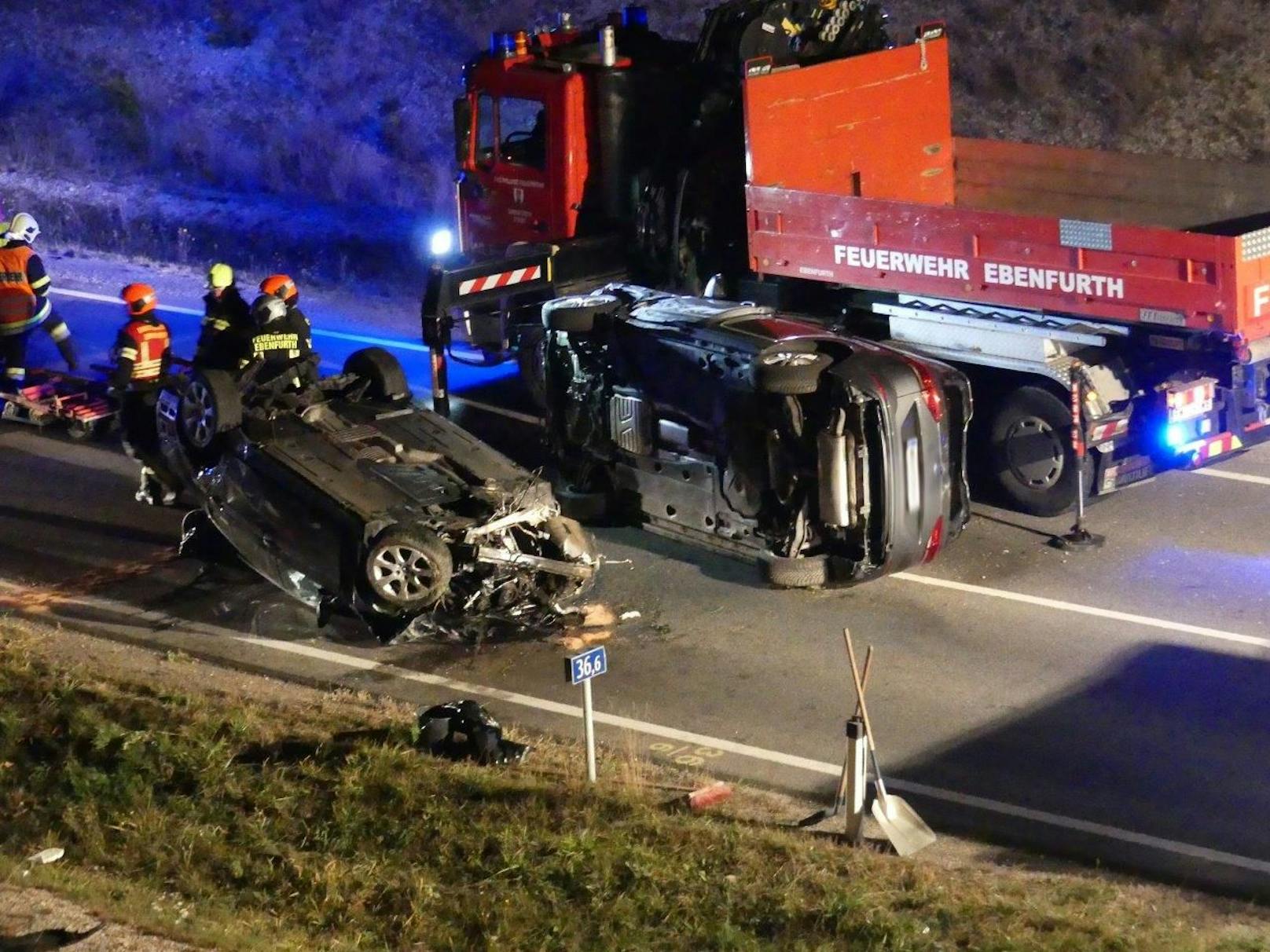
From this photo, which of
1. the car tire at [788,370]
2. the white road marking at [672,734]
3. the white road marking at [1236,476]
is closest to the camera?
the white road marking at [672,734]

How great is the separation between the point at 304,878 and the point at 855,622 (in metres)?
4.32

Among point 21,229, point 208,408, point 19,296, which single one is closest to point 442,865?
point 208,408

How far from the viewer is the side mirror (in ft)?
53.1

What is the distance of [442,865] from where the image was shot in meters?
8.28

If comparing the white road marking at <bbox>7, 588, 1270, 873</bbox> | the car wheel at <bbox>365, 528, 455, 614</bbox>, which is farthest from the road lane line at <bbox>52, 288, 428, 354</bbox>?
the car wheel at <bbox>365, 528, 455, 614</bbox>

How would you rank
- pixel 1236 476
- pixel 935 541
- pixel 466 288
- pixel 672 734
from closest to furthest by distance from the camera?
1. pixel 672 734
2. pixel 935 541
3. pixel 1236 476
4. pixel 466 288

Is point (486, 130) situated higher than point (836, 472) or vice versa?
point (486, 130)

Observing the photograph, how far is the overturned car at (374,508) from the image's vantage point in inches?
426

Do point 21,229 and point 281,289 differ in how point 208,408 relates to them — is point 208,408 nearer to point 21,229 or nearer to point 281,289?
point 281,289

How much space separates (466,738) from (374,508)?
77.5 inches

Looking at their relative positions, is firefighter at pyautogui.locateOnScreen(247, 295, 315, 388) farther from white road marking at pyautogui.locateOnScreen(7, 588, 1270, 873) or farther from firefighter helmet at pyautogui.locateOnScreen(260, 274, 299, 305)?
white road marking at pyautogui.locateOnScreen(7, 588, 1270, 873)

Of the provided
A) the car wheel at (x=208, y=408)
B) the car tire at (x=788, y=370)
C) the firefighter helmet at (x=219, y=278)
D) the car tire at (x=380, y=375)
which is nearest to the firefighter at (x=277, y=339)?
the car tire at (x=380, y=375)

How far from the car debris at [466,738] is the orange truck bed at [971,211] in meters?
5.06

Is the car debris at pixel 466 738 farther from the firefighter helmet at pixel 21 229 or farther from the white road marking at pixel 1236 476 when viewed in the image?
Result: the firefighter helmet at pixel 21 229
